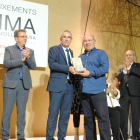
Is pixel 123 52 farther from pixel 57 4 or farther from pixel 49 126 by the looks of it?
pixel 49 126

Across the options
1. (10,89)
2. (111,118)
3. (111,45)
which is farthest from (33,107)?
(111,45)

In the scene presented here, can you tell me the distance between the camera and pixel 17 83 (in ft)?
9.37

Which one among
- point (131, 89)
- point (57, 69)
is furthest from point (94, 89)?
point (131, 89)

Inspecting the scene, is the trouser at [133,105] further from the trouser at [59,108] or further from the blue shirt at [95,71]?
the trouser at [59,108]

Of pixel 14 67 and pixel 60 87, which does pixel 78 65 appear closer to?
pixel 60 87

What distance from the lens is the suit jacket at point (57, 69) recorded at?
108 inches

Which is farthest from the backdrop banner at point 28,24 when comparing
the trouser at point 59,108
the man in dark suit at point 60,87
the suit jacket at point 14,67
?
the trouser at point 59,108

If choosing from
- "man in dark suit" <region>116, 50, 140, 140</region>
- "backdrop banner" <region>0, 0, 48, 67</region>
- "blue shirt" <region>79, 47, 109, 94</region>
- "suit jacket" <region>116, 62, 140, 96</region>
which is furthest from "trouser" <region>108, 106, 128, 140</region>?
"backdrop banner" <region>0, 0, 48, 67</region>

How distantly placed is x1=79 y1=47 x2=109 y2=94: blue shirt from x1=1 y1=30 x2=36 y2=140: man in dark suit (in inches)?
32.5

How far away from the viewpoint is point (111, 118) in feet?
9.80

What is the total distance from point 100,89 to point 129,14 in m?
3.18

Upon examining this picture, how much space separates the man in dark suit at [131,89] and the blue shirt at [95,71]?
1470 millimetres

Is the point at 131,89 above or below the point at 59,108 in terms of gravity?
above

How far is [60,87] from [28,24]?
5.81ft
